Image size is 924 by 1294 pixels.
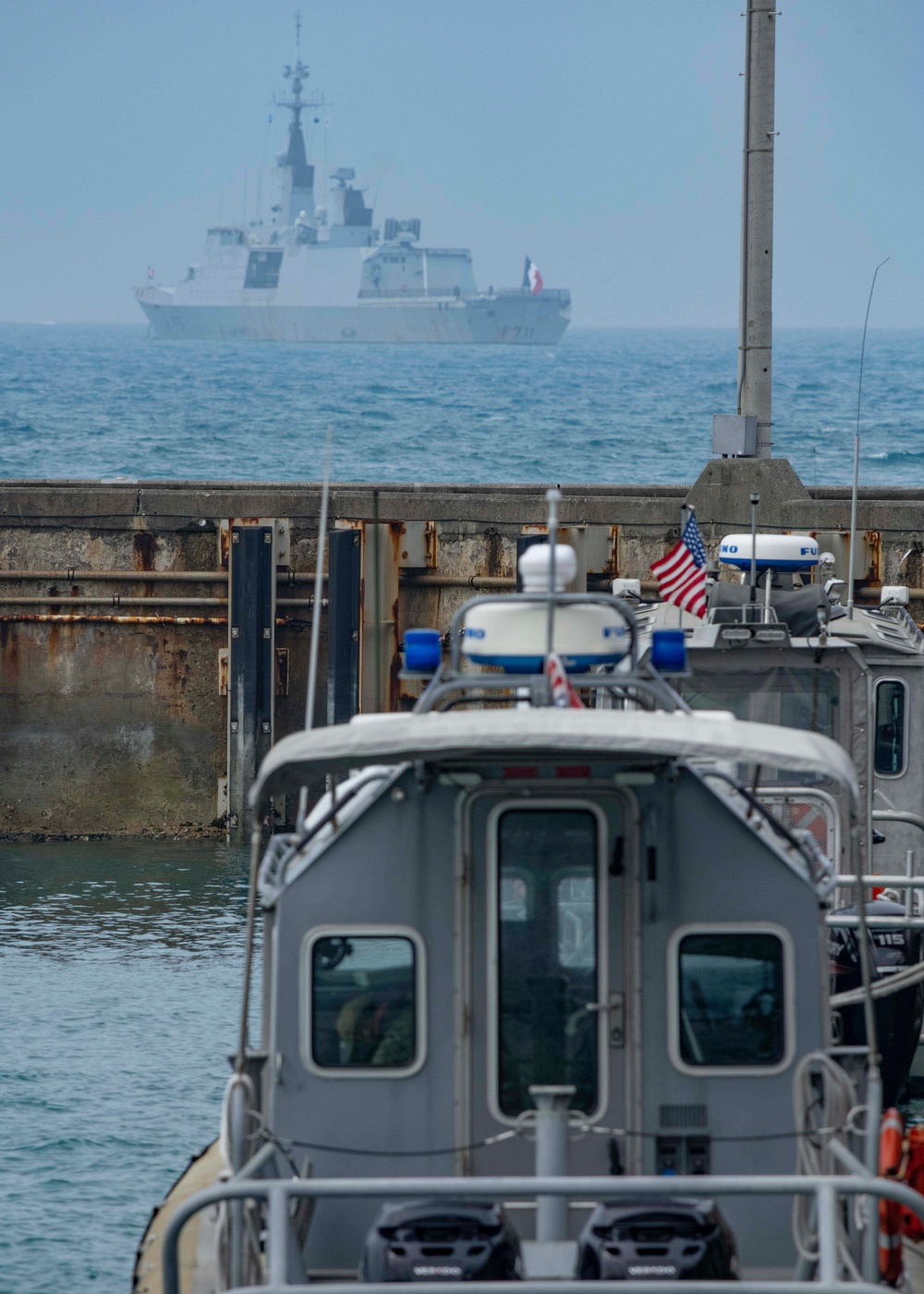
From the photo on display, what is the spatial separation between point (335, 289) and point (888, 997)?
531 ft

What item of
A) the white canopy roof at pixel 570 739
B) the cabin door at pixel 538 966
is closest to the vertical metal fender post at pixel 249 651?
the cabin door at pixel 538 966

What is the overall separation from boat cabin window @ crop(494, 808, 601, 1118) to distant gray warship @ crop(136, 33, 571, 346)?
153 m

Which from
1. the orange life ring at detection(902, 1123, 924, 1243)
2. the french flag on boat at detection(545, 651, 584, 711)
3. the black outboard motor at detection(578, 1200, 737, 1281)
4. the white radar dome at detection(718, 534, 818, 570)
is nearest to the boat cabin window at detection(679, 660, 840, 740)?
the white radar dome at detection(718, 534, 818, 570)

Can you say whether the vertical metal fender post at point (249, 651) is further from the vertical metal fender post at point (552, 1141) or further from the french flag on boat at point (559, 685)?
the vertical metal fender post at point (552, 1141)

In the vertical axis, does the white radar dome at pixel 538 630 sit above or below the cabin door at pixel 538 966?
above

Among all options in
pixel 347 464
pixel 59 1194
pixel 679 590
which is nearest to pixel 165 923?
pixel 59 1194

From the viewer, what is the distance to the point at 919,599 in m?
16.6

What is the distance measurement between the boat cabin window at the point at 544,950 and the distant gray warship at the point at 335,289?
6017 inches

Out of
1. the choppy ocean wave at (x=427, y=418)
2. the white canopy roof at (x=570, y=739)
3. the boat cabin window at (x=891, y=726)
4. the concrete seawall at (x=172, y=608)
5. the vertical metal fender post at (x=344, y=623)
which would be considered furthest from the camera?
the choppy ocean wave at (x=427, y=418)

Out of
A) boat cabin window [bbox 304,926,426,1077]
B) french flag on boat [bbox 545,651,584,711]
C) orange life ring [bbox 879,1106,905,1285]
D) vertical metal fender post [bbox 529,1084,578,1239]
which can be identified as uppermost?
french flag on boat [bbox 545,651,584,711]

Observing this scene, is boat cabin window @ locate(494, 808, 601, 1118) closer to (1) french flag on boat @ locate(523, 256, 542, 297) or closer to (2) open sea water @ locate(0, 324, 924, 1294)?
(2) open sea water @ locate(0, 324, 924, 1294)

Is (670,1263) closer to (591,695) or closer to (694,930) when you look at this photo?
(694,930)

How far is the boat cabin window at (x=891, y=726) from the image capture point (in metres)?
11.8

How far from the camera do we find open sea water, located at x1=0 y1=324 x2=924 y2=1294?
446 inches
